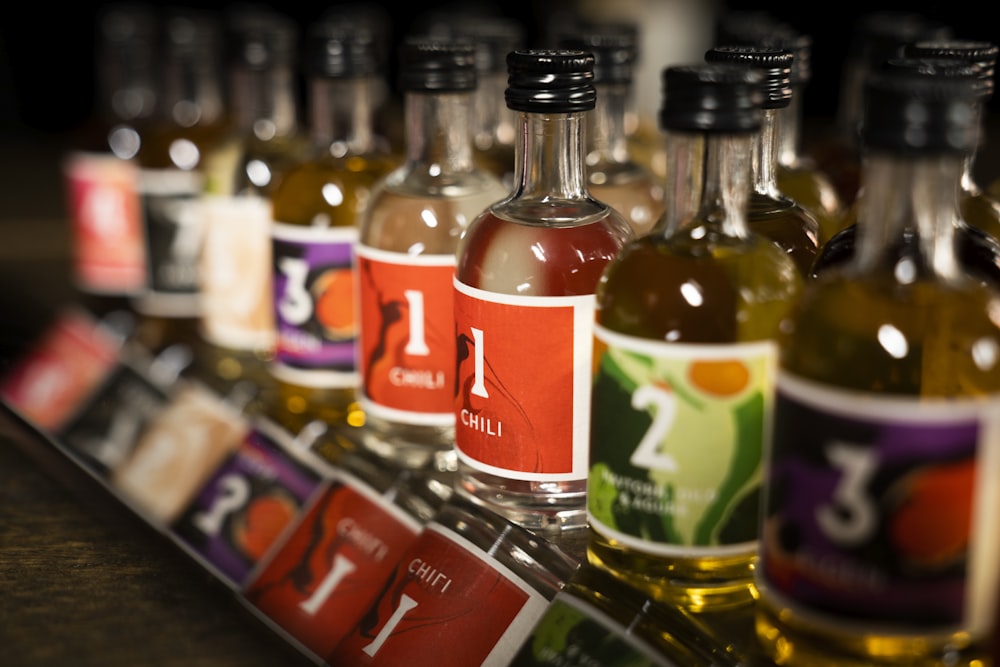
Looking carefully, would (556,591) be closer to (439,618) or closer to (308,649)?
(439,618)

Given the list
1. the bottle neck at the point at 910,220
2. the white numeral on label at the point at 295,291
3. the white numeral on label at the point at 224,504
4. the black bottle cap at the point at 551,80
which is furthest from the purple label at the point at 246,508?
the bottle neck at the point at 910,220

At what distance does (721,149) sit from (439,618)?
31cm

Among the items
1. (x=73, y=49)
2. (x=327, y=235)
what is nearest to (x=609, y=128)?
(x=327, y=235)

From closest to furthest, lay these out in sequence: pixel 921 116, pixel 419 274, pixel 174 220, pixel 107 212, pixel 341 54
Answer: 1. pixel 921 116
2. pixel 419 274
3. pixel 341 54
4. pixel 174 220
5. pixel 107 212

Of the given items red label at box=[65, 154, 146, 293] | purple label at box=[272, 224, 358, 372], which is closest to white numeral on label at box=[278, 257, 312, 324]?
purple label at box=[272, 224, 358, 372]

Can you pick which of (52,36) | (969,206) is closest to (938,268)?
(969,206)

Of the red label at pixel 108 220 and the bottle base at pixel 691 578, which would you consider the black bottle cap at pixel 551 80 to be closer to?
the bottle base at pixel 691 578

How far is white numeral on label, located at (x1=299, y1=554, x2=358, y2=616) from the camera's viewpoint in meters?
0.75

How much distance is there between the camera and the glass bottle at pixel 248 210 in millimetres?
1083

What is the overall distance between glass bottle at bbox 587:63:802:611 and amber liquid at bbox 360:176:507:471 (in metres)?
0.23

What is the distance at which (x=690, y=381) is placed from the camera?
22.7 inches

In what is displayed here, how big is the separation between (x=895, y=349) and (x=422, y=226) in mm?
399

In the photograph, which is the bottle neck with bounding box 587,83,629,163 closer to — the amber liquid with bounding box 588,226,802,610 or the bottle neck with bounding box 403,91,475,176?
the bottle neck with bounding box 403,91,475,176

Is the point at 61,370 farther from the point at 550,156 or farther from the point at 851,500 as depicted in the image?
the point at 851,500
